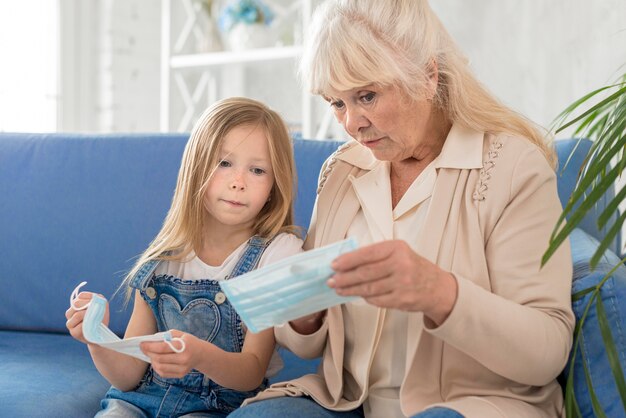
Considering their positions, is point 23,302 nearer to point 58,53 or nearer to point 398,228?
point 398,228

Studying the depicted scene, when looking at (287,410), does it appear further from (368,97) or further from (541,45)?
(541,45)

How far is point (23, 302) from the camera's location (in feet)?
8.07

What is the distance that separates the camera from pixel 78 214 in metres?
2.44

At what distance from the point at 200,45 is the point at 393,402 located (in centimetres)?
337

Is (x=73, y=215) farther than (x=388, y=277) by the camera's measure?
Yes

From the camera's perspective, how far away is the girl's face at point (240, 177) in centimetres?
177

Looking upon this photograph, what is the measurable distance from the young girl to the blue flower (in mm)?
2531

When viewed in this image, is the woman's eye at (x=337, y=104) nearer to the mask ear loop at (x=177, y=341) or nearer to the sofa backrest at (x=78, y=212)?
the mask ear loop at (x=177, y=341)

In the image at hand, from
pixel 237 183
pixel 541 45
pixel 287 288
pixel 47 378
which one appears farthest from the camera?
pixel 541 45

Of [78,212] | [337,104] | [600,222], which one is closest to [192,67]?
[78,212]

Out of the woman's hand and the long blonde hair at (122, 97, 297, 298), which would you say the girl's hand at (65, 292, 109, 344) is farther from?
the woman's hand

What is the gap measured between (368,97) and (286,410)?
0.62 meters

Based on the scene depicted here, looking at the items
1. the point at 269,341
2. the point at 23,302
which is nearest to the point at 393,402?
the point at 269,341

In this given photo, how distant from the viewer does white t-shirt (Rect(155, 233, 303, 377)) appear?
1.81 metres
